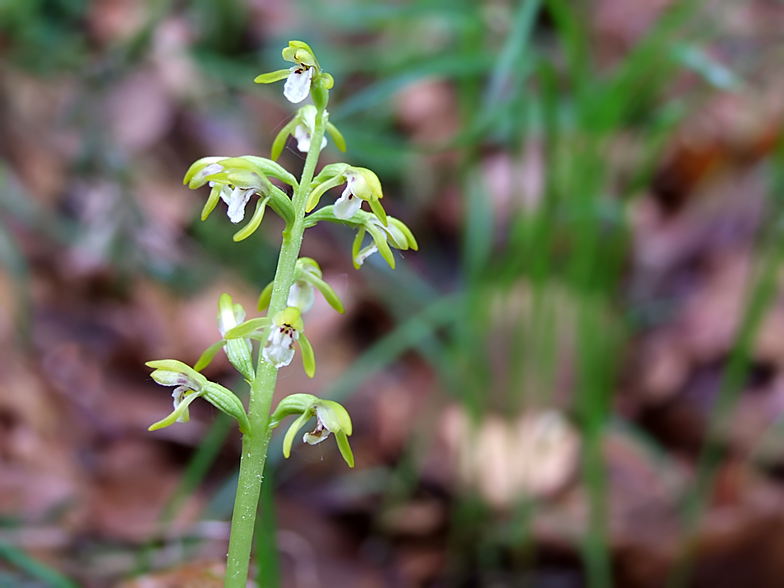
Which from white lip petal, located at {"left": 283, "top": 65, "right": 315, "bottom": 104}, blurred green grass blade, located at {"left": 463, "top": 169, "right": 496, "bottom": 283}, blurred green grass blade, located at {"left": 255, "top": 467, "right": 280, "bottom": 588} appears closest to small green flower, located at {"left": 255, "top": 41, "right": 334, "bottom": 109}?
white lip petal, located at {"left": 283, "top": 65, "right": 315, "bottom": 104}

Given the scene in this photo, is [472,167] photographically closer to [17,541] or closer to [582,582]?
[582,582]

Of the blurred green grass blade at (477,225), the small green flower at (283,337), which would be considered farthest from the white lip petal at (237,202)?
the blurred green grass blade at (477,225)

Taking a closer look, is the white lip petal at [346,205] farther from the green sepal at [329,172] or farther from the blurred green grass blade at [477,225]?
the blurred green grass blade at [477,225]

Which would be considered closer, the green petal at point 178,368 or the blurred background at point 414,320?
the green petal at point 178,368

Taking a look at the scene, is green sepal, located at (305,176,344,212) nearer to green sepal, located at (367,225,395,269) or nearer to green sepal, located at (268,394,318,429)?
green sepal, located at (367,225,395,269)

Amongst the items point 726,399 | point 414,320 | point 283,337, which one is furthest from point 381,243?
point 726,399

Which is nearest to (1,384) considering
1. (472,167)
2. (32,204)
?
(32,204)

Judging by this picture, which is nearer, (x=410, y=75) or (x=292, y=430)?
(x=292, y=430)

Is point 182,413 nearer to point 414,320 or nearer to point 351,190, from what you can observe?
point 351,190
